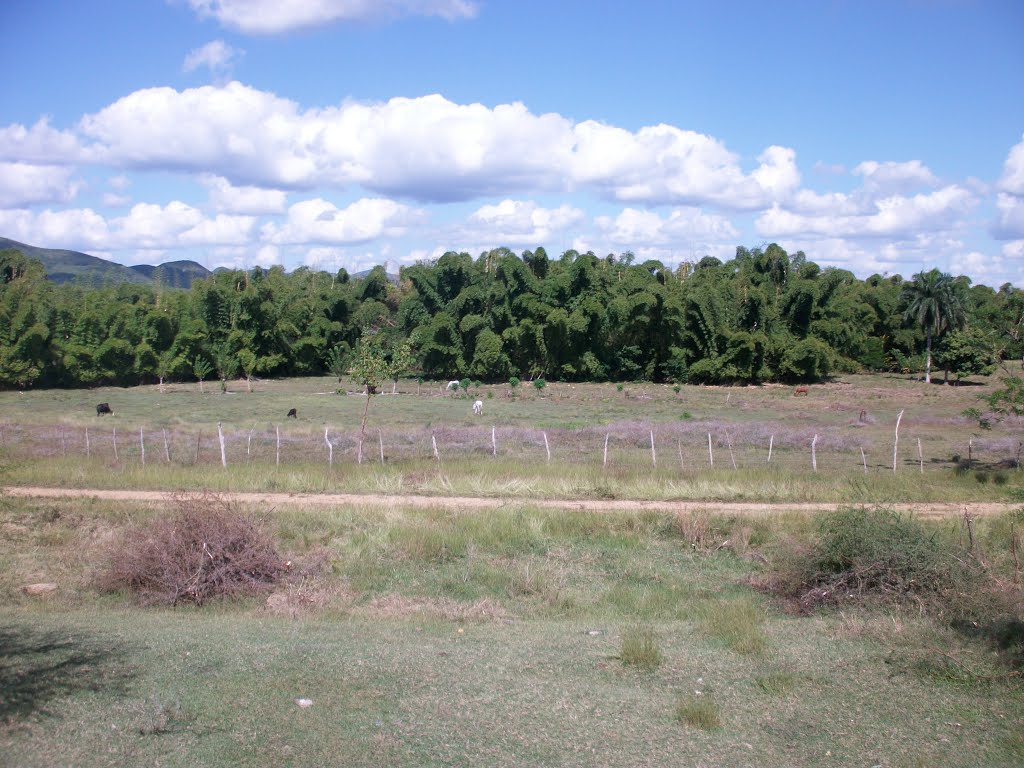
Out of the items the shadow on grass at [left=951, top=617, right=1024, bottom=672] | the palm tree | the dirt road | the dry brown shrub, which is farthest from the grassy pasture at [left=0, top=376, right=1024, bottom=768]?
the palm tree

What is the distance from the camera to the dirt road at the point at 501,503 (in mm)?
20109

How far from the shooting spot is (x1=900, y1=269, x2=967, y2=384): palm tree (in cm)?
7525

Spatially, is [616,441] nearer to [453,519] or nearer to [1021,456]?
[1021,456]

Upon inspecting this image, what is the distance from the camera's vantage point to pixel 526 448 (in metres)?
31.4

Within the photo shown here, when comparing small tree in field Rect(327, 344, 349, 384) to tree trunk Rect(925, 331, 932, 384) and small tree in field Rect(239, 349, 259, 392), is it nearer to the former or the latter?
small tree in field Rect(239, 349, 259, 392)

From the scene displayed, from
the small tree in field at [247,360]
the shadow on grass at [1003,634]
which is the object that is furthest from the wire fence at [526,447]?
the small tree in field at [247,360]

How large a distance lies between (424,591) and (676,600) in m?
4.24

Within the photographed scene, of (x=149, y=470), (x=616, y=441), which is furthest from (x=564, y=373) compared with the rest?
(x=149, y=470)

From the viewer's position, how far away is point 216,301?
2997 inches

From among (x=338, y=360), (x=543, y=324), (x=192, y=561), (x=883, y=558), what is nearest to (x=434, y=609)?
(x=192, y=561)

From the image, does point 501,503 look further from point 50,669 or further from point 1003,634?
point 50,669

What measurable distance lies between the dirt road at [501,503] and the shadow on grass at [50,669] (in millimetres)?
10462

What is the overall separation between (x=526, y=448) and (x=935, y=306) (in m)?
58.1

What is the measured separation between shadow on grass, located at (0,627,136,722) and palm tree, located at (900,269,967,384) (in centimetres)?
7608
